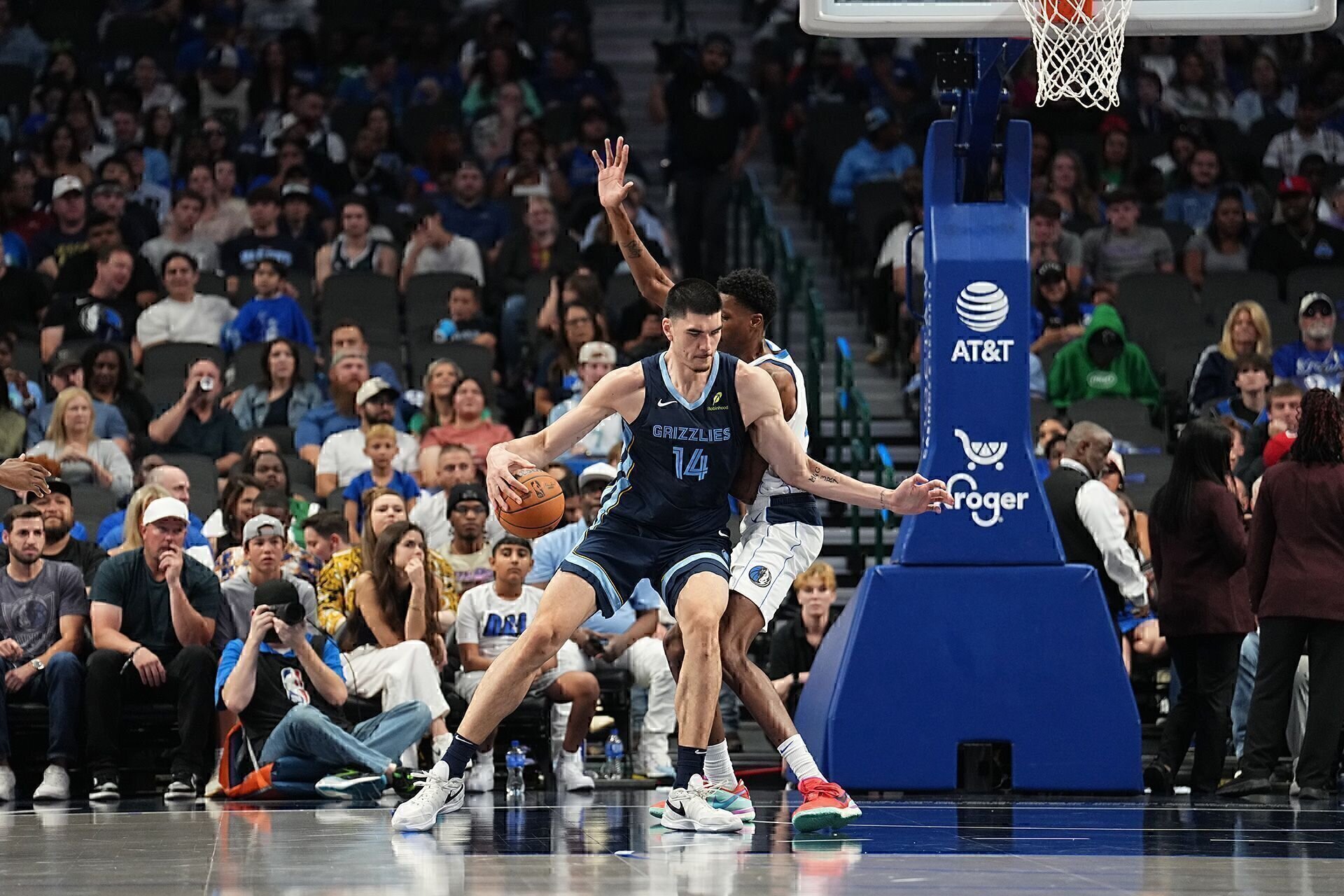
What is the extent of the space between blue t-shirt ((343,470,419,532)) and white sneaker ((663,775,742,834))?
5079 mm

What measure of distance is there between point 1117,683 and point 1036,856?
296cm

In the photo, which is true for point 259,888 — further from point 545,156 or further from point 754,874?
point 545,156

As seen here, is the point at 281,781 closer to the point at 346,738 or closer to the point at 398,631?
the point at 346,738

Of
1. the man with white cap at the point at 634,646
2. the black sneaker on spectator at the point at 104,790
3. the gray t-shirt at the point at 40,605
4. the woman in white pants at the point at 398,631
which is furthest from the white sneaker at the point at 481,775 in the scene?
the gray t-shirt at the point at 40,605

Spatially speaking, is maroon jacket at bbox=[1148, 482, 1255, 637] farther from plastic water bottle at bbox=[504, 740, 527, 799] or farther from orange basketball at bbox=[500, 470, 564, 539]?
orange basketball at bbox=[500, 470, 564, 539]

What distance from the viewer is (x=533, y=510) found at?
7492mm

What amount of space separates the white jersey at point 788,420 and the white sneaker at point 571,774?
2581 millimetres

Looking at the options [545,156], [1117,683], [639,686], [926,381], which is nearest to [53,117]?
[545,156]

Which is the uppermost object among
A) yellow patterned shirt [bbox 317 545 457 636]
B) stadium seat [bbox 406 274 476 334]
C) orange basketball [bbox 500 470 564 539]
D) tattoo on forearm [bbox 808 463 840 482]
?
stadium seat [bbox 406 274 476 334]

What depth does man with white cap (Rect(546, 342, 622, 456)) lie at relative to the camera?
13.3 meters

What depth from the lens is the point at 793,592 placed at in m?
12.3

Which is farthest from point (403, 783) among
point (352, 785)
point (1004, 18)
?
point (1004, 18)

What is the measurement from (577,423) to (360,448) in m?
5.65

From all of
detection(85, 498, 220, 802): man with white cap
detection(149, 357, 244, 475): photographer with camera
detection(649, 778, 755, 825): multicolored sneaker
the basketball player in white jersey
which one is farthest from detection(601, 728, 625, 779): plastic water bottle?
detection(149, 357, 244, 475): photographer with camera
